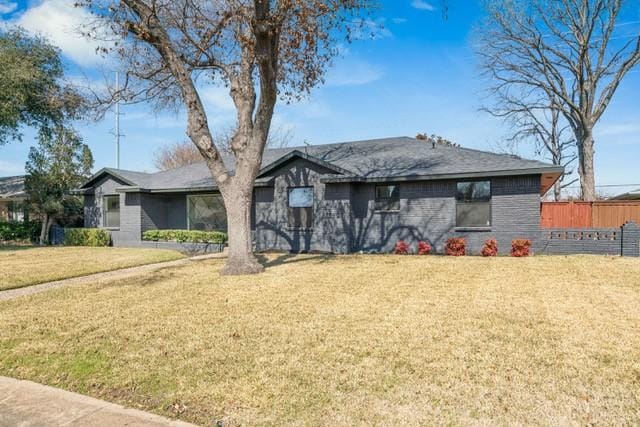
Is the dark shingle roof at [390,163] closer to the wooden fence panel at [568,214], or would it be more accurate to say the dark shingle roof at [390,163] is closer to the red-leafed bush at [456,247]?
the red-leafed bush at [456,247]

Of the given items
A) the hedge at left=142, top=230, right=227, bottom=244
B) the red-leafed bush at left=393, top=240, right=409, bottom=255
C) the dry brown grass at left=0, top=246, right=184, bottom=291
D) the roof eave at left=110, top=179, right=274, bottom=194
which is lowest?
the dry brown grass at left=0, top=246, right=184, bottom=291

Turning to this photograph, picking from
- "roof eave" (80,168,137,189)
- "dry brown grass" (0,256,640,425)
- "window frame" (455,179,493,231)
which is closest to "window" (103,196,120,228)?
"roof eave" (80,168,137,189)

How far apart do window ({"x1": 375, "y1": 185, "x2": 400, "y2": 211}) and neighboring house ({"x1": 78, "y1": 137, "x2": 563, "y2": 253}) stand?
0.04m

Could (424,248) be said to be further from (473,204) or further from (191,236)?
(191,236)

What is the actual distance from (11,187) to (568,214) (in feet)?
106

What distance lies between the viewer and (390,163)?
591 inches

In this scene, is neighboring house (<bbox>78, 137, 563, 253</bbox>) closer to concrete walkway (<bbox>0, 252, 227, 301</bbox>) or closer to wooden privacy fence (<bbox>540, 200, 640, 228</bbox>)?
wooden privacy fence (<bbox>540, 200, 640, 228</bbox>)

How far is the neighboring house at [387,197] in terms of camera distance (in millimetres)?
12617

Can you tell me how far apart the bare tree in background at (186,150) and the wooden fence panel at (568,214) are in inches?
1051

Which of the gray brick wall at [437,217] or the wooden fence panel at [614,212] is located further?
the wooden fence panel at [614,212]

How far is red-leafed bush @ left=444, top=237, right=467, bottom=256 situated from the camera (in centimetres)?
1288

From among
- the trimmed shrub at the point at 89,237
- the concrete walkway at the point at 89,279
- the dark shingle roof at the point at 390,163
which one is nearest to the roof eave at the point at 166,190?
the dark shingle roof at the point at 390,163

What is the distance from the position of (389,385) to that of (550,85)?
22486 mm

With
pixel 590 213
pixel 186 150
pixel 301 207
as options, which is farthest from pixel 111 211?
pixel 186 150
